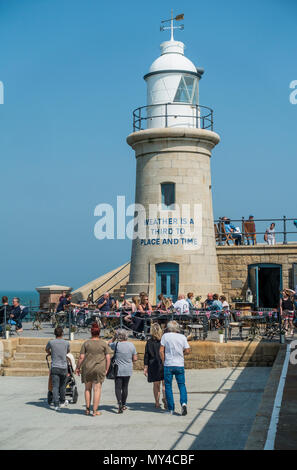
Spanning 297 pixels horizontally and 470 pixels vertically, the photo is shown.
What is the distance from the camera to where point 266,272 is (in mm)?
25094

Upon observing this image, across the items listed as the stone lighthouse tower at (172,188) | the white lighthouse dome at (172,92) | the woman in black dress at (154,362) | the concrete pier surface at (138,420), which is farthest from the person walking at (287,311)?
the white lighthouse dome at (172,92)

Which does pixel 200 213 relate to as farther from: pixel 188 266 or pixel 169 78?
pixel 169 78

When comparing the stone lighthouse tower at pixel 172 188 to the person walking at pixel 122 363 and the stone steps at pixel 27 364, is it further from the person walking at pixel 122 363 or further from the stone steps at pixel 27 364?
the person walking at pixel 122 363

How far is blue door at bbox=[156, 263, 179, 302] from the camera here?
2241 cm

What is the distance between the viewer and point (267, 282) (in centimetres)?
2528

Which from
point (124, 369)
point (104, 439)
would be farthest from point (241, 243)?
point (104, 439)

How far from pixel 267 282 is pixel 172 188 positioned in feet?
19.1

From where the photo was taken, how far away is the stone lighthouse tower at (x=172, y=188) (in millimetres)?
22219

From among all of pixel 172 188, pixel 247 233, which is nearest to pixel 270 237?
pixel 247 233

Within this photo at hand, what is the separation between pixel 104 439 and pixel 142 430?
2.45ft

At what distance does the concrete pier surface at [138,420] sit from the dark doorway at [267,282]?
30.1 ft

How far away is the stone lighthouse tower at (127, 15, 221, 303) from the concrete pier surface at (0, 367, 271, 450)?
793 centimetres

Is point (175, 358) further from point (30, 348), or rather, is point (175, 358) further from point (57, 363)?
point (30, 348)
